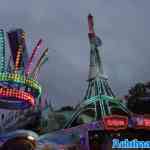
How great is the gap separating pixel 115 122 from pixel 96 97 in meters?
13.4

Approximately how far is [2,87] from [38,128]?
2109cm

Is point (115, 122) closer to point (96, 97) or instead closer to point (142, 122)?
point (142, 122)

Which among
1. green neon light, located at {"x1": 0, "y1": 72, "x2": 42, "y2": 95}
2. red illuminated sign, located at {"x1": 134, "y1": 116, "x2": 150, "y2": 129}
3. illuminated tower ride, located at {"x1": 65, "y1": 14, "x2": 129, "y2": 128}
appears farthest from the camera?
illuminated tower ride, located at {"x1": 65, "y1": 14, "x2": 129, "y2": 128}

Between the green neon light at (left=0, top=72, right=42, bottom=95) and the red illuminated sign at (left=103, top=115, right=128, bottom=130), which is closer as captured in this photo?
the red illuminated sign at (left=103, top=115, right=128, bottom=130)

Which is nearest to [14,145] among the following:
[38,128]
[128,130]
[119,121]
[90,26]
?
[119,121]

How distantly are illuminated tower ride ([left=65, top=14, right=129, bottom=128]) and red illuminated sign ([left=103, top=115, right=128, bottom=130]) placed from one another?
11.8 m

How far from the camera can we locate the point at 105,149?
1258 inches

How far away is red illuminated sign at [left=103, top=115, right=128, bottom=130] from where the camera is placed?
31013mm

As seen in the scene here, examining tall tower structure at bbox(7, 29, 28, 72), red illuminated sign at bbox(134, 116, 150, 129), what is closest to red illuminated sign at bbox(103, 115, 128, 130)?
red illuminated sign at bbox(134, 116, 150, 129)

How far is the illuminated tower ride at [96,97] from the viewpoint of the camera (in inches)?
1737

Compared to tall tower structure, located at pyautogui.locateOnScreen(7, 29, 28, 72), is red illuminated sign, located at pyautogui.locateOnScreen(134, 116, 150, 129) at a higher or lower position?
lower

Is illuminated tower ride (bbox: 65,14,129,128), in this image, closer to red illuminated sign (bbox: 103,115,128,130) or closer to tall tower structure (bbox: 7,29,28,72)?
tall tower structure (bbox: 7,29,28,72)

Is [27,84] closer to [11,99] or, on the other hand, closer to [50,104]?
[11,99]

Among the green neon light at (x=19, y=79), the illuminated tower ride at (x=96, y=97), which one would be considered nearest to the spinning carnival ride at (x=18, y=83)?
the green neon light at (x=19, y=79)
